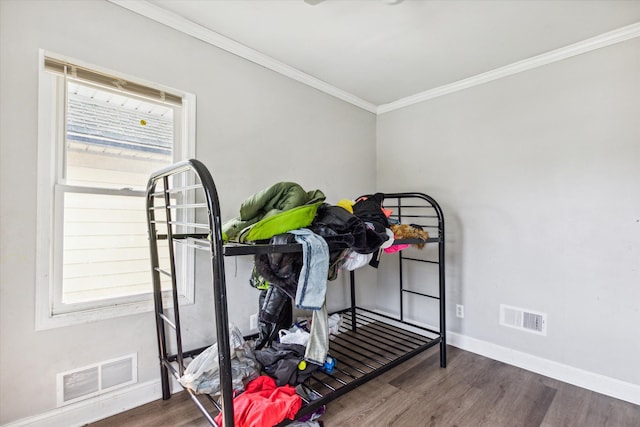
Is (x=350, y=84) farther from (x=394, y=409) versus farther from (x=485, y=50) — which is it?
A: (x=394, y=409)

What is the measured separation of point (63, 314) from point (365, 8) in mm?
2153

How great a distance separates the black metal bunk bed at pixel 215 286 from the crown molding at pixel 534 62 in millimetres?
919

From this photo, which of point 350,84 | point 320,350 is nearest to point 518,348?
point 320,350

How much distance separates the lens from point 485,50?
81.6 inches

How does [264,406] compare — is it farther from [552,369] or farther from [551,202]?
[551,202]

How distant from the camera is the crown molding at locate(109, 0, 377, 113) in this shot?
168 centimetres

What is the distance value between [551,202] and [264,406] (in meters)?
2.12

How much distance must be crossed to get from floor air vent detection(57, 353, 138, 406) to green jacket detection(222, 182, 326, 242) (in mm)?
928

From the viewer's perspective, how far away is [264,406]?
4.22 feet

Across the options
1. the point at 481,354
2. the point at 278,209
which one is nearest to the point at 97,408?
the point at 278,209

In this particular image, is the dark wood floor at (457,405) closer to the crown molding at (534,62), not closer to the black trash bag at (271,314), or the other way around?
the black trash bag at (271,314)

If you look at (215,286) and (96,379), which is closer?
(215,286)

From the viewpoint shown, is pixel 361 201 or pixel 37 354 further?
pixel 361 201

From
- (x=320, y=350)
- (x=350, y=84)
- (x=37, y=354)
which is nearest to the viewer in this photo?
(x=37, y=354)
